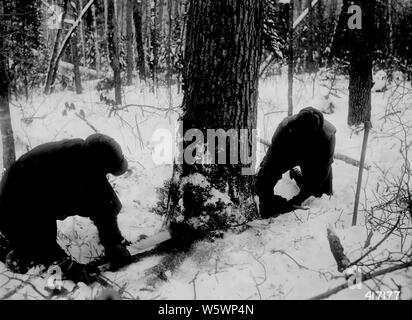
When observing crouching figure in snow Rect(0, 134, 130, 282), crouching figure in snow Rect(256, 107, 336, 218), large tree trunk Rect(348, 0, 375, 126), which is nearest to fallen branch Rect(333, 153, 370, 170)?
crouching figure in snow Rect(256, 107, 336, 218)

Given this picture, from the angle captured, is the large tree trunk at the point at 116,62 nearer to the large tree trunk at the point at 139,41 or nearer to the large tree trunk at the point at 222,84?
the large tree trunk at the point at 139,41

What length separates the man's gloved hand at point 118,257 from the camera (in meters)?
2.61

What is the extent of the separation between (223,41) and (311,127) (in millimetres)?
1113

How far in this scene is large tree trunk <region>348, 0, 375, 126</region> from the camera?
548cm

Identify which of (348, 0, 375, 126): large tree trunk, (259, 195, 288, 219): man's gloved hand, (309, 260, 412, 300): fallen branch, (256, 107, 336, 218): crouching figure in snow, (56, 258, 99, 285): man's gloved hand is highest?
(348, 0, 375, 126): large tree trunk

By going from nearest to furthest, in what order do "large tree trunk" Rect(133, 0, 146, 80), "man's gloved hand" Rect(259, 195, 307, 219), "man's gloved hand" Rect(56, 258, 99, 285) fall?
"man's gloved hand" Rect(56, 258, 99, 285) → "man's gloved hand" Rect(259, 195, 307, 219) → "large tree trunk" Rect(133, 0, 146, 80)

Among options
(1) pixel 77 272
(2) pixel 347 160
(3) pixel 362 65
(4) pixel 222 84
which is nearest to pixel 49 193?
(1) pixel 77 272

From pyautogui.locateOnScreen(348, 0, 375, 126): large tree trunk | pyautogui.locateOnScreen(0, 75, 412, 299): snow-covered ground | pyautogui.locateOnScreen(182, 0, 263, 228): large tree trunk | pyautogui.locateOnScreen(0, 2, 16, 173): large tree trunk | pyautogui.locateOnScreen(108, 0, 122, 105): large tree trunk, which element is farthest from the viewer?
pyautogui.locateOnScreen(108, 0, 122, 105): large tree trunk

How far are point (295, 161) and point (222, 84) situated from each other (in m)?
1.23

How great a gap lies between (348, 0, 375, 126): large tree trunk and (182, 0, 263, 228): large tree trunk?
3.54 m

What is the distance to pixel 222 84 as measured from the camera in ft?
8.59

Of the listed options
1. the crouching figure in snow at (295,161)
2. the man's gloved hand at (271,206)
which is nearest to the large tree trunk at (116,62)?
the crouching figure in snow at (295,161)

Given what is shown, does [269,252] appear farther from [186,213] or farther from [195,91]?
[195,91]

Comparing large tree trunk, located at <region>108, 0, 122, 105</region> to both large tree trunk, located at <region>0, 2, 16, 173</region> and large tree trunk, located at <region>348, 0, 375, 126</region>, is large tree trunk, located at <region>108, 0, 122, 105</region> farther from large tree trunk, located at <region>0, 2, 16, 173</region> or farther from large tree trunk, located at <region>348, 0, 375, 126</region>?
large tree trunk, located at <region>348, 0, 375, 126</region>
